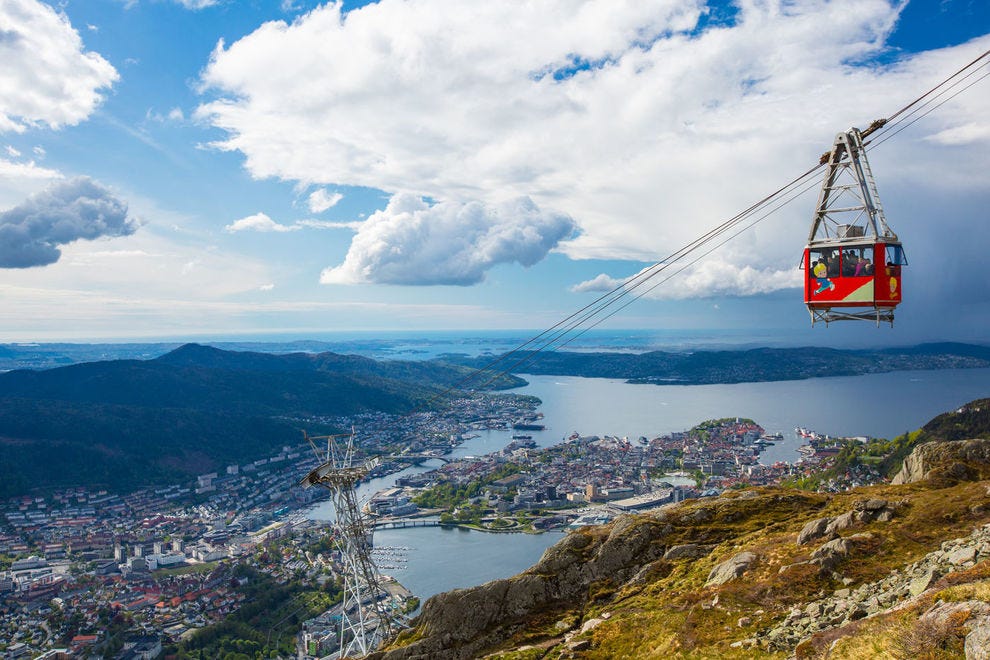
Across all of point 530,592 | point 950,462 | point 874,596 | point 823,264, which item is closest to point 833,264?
point 823,264

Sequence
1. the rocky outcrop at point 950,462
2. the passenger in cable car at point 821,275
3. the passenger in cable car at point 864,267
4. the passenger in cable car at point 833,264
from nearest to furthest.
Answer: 1. the passenger in cable car at point 864,267
2. the passenger in cable car at point 833,264
3. the passenger in cable car at point 821,275
4. the rocky outcrop at point 950,462

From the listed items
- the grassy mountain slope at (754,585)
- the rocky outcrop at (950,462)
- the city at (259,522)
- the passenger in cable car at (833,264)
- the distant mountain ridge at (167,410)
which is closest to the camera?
the grassy mountain slope at (754,585)

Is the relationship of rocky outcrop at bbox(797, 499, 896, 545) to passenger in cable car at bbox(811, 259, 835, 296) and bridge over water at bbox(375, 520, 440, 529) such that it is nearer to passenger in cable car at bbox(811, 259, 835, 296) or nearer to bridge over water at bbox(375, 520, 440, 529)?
passenger in cable car at bbox(811, 259, 835, 296)

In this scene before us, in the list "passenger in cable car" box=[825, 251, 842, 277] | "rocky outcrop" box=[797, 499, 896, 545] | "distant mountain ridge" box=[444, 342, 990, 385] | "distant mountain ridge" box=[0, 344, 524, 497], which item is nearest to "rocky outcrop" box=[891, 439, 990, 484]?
"rocky outcrop" box=[797, 499, 896, 545]

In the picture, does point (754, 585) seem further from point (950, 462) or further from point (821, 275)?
point (950, 462)

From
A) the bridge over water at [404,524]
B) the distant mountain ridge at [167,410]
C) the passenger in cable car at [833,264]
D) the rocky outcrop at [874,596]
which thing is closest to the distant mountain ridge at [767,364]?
the distant mountain ridge at [167,410]

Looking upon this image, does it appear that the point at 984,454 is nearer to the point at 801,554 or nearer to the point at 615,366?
the point at 801,554

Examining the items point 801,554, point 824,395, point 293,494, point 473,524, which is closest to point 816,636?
point 801,554

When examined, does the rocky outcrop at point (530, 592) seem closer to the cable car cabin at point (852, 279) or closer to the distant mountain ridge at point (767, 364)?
the cable car cabin at point (852, 279)
